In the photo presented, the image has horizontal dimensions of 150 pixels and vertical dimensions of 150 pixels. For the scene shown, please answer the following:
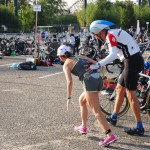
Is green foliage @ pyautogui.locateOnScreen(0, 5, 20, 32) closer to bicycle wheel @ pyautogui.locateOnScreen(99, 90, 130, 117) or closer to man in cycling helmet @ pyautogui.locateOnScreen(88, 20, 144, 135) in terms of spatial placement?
bicycle wheel @ pyautogui.locateOnScreen(99, 90, 130, 117)

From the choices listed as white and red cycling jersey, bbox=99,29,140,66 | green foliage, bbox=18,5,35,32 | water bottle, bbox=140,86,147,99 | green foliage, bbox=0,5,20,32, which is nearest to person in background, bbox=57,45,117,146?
white and red cycling jersey, bbox=99,29,140,66

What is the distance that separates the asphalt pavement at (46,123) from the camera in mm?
5297

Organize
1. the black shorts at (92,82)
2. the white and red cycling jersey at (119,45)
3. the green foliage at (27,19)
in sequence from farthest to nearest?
the green foliage at (27,19), the white and red cycling jersey at (119,45), the black shorts at (92,82)

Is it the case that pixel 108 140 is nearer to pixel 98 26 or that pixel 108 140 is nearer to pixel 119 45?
pixel 119 45

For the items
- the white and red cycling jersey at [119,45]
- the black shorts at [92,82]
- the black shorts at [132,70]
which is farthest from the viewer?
the black shorts at [132,70]

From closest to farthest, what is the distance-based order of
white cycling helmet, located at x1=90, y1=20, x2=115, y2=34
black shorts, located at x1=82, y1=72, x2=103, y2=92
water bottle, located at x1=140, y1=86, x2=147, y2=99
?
1. black shorts, located at x1=82, y1=72, x2=103, y2=92
2. white cycling helmet, located at x1=90, y1=20, x2=115, y2=34
3. water bottle, located at x1=140, y1=86, x2=147, y2=99

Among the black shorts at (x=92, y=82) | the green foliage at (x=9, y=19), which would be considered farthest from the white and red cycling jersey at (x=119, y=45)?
the green foliage at (x=9, y=19)

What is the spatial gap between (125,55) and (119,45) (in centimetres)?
21

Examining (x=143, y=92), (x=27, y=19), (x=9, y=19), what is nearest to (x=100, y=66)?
(x=143, y=92)

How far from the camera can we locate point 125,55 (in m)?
5.54

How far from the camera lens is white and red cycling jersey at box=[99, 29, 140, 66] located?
5.24 metres

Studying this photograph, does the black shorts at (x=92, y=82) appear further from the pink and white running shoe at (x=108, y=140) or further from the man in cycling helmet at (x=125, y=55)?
the pink and white running shoe at (x=108, y=140)

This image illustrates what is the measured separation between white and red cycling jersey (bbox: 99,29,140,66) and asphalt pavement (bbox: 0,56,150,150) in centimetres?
125

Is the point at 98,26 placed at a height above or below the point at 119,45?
above
